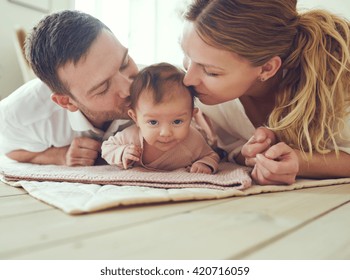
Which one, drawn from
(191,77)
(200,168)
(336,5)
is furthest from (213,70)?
(336,5)

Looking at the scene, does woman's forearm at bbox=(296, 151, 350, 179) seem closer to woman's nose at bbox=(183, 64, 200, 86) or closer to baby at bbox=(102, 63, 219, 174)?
baby at bbox=(102, 63, 219, 174)

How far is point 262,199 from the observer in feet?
2.52

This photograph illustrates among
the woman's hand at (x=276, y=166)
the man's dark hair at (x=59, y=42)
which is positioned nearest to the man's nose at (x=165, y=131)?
the woman's hand at (x=276, y=166)

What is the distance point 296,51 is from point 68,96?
2.44 ft

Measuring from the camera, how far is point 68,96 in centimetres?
123

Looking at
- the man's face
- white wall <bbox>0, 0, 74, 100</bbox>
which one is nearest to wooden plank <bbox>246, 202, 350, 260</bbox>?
the man's face

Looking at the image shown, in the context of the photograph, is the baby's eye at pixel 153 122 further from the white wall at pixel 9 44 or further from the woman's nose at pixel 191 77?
Result: the white wall at pixel 9 44

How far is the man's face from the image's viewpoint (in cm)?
112

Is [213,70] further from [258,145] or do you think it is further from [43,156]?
[43,156]

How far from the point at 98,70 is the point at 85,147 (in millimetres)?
318

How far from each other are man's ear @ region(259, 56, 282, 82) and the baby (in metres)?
0.22

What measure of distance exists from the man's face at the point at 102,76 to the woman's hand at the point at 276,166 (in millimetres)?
461
